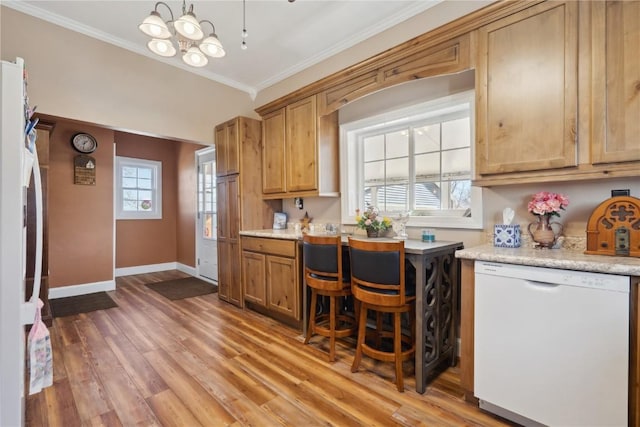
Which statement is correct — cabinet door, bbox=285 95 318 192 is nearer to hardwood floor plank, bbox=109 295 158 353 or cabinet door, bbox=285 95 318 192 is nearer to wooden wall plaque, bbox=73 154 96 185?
hardwood floor plank, bbox=109 295 158 353

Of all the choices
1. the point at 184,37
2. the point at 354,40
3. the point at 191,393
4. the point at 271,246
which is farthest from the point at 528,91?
the point at 191,393

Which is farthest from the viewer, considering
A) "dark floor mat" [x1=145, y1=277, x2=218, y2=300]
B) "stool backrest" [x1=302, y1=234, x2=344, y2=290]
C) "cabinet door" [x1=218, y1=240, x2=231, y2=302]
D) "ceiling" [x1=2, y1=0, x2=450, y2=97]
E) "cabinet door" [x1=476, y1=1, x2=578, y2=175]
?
"dark floor mat" [x1=145, y1=277, x2=218, y2=300]

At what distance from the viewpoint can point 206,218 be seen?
5117 mm

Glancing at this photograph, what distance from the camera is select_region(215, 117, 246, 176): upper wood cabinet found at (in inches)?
145

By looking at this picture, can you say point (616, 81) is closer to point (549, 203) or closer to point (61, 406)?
point (549, 203)

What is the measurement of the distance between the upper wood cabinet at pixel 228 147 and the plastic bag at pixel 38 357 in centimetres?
249

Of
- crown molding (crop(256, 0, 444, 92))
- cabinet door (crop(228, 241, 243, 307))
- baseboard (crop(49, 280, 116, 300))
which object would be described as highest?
crown molding (crop(256, 0, 444, 92))

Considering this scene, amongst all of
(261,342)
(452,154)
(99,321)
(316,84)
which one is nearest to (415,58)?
(452,154)

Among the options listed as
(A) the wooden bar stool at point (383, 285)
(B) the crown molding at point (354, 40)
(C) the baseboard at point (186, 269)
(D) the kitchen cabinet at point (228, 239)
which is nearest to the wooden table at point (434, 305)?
(A) the wooden bar stool at point (383, 285)

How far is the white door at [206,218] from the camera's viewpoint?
4.89 meters

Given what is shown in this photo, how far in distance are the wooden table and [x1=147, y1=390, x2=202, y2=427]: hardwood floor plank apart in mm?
1429

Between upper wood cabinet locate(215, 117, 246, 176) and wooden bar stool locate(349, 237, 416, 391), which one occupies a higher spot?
upper wood cabinet locate(215, 117, 246, 176)

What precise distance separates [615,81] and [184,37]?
8.82ft

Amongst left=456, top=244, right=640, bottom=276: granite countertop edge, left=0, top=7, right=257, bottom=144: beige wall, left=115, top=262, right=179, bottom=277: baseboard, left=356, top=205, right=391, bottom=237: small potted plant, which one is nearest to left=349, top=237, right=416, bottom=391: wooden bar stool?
left=456, top=244, right=640, bottom=276: granite countertop edge
